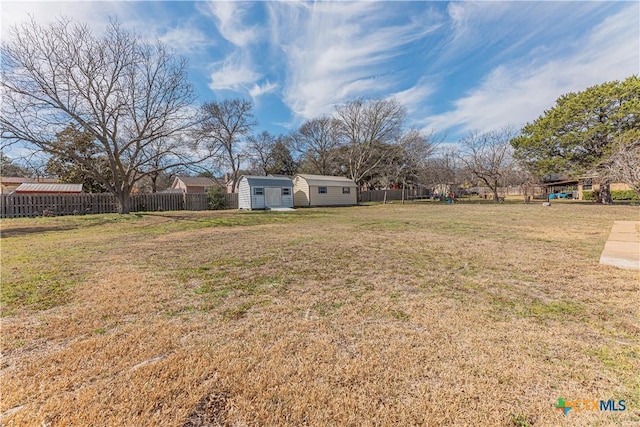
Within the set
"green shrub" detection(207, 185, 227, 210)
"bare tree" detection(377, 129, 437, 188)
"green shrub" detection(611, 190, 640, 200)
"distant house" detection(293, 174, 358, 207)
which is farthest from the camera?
"bare tree" detection(377, 129, 437, 188)

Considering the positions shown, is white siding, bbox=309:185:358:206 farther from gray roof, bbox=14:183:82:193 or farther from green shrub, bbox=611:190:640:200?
green shrub, bbox=611:190:640:200

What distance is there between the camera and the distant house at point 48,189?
21766 mm

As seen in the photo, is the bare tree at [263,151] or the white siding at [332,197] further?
the bare tree at [263,151]

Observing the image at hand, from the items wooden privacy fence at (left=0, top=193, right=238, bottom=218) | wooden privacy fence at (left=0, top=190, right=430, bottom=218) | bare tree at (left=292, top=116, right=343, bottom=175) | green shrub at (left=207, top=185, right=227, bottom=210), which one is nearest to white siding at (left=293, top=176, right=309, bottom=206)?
wooden privacy fence at (left=0, top=190, right=430, bottom=218)

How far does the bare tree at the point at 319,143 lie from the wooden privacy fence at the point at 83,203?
17.7 m

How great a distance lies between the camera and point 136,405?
4.94 ft

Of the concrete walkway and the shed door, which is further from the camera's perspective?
the shed door

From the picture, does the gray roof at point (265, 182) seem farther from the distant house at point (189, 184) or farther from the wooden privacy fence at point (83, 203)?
the distant house at point (189, 184)

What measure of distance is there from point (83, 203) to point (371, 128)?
1011 inches

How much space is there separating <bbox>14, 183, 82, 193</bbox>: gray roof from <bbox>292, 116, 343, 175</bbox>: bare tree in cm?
2295

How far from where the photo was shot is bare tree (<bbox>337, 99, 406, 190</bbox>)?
2833 cm

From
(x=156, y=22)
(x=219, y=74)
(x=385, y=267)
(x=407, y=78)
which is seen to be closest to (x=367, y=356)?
(x=385, y=267)

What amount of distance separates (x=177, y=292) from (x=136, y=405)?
1.99 m

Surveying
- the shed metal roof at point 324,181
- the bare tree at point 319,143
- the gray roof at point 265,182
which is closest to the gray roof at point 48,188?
the gray roof at point 265,182
